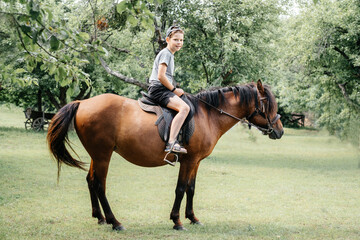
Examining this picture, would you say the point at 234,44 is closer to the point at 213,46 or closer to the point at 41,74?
the point at 213,46

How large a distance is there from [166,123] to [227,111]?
1.34m

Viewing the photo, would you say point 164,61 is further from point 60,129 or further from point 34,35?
point 34,35

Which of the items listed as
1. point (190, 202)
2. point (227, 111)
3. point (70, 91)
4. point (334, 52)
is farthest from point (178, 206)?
point (334, 52)

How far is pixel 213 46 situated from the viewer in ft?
55.0

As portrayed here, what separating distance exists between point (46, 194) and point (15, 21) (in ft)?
20.9

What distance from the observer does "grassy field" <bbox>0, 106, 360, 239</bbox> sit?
254 inches

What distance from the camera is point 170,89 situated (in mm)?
6219

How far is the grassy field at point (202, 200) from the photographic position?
21.2 feet

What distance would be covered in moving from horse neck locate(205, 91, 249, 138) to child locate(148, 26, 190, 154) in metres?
0.89

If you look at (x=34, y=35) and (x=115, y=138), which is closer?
(x=34, y=35)

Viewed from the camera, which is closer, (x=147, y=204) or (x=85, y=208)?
(x=85, y=208)

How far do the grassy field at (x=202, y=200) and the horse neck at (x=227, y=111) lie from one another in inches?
70.2

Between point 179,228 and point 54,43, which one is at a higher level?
point 54,43

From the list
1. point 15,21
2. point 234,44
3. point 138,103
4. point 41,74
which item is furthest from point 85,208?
point 41,74
